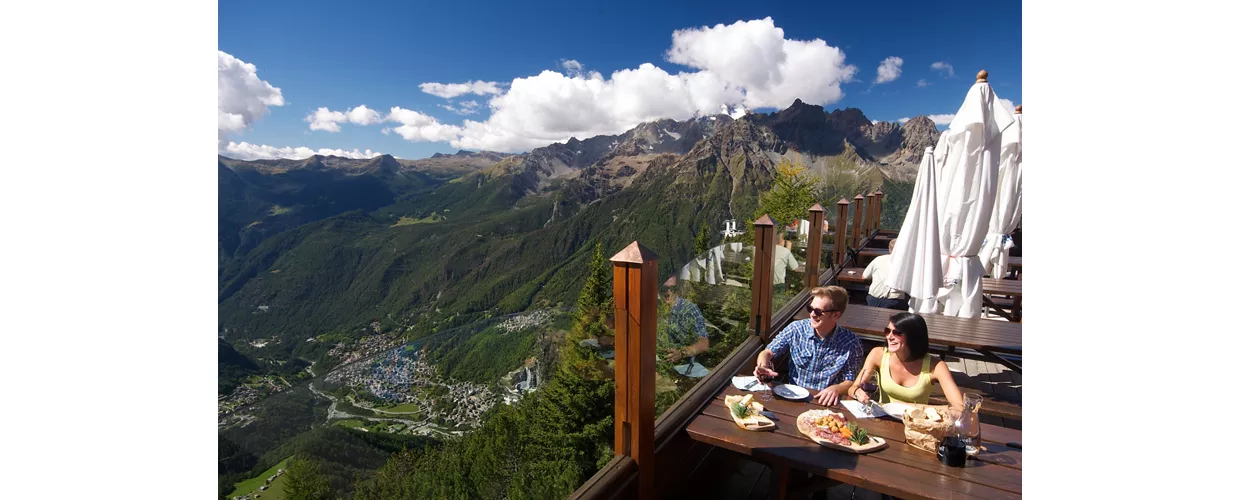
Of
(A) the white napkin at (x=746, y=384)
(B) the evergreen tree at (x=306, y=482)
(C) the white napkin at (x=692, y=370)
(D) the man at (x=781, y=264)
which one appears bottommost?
(B) the evergreen tree at (x=306, y=482)

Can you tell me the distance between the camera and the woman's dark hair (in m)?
1.92

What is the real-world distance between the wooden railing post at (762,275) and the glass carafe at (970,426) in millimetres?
1338

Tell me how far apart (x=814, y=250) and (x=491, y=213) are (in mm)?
96841

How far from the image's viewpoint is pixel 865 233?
6387 millimetres

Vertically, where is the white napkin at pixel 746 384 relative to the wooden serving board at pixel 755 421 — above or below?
above

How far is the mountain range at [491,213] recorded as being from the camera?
66062mm

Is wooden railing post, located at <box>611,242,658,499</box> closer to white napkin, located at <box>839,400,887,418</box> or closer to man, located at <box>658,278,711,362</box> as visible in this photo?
white napkin, located at <box>839,400,887,418</box>

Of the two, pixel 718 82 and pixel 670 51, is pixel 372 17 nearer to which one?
pixel 670 51

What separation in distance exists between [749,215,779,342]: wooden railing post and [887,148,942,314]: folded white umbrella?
2.91 ft

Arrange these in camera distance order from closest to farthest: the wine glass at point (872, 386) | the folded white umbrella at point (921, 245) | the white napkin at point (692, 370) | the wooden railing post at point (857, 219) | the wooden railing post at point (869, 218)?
1. the wine glass at point (872, 386)
2. the white napkin at point (692, 370)
3. the folded white umbrella at point (921, 245)
4. the wooden railing post at point (857, 219)
5. the wooden railing post at point (869, 218)

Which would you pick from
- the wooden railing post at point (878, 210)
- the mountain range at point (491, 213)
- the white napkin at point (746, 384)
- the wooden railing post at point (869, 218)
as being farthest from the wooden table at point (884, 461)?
the mountain range at point (491, 213)

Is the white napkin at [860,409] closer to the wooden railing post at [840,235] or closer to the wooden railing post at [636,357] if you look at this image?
the wooden railing post at [636,357]
